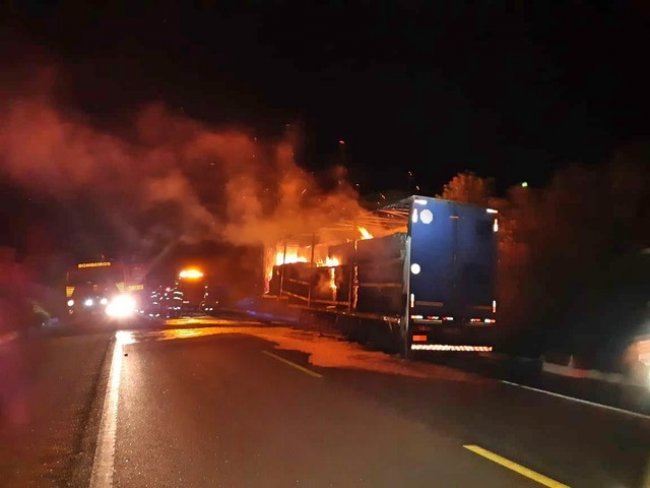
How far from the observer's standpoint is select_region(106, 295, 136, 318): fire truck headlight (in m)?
30.9

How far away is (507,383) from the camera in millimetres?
11039

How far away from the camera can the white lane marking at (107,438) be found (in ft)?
17.7

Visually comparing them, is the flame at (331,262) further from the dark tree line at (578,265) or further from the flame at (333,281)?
the dark tree line at (578,265)

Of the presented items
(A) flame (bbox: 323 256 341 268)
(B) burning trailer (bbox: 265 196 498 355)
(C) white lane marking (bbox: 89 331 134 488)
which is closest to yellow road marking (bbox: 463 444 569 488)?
(C) white lane marking (bbox: 89 331 134 488)

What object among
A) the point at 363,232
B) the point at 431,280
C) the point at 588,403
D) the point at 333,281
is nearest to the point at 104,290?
the point at 333,281

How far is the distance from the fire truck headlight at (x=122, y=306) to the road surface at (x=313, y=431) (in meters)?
19.1

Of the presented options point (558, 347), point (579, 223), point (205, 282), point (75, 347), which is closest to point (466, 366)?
point (558, 347)

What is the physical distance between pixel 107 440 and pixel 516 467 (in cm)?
393

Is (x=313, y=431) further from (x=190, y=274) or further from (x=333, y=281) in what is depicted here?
(x=190, y=274)

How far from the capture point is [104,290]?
104ft

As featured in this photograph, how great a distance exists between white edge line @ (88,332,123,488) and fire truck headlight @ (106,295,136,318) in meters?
20.9

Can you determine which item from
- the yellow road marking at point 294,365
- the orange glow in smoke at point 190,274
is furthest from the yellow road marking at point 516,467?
the orange glow in smoke at point 190,274

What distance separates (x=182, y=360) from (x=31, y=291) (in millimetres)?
26838

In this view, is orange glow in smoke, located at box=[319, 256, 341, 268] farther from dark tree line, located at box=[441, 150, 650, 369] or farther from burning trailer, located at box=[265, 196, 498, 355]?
dark tree line, located at box=[441, 150, 650, 369]
